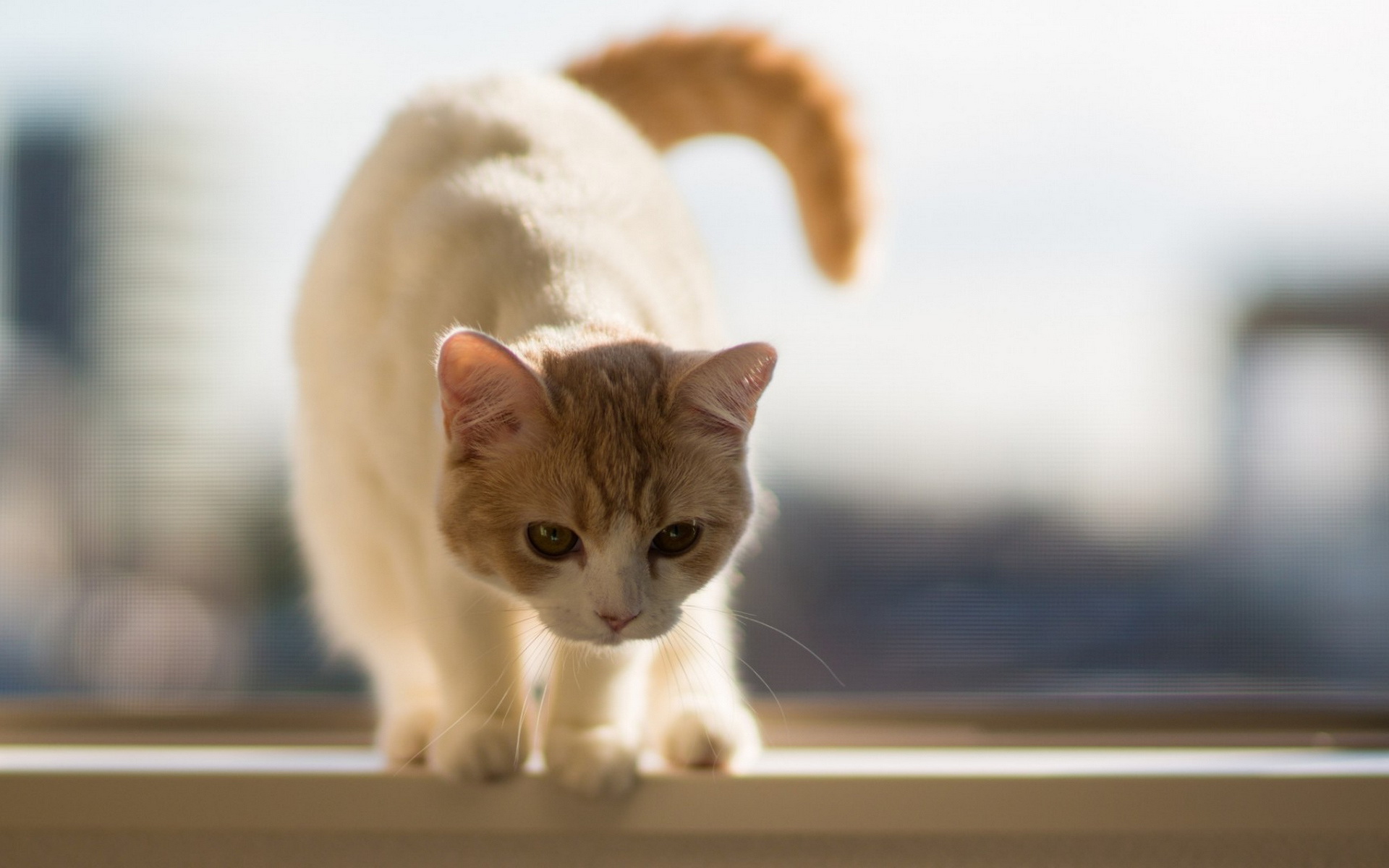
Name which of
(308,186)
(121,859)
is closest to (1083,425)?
(308,186)

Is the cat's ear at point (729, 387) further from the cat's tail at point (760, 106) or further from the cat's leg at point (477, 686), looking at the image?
the cat's tail at point (760, 106)

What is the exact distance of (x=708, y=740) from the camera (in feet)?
3.76

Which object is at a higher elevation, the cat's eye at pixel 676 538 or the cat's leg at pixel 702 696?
the cat's eye at pixel 676 538

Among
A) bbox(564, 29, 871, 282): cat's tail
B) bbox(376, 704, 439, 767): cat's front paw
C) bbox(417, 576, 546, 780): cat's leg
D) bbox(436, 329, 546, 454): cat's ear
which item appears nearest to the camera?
bbox(436, 329, 546, 454): cat's ear

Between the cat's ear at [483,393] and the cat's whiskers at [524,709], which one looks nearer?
the cat's ear at [483,393]

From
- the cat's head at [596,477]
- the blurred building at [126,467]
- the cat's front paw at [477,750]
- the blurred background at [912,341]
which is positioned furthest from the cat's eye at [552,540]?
the blurred building at [126,467]

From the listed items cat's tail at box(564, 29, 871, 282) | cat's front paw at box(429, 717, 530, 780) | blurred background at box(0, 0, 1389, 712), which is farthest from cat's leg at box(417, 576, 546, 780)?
cat's tail at box(564, 29, 871, 282)

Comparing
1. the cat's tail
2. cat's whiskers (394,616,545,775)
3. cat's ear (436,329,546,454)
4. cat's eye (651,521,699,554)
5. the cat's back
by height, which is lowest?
cat's whiskers (394,616,545,775)

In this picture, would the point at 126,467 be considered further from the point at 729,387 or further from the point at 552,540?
the point at 729,387

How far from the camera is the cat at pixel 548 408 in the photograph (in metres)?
0.95

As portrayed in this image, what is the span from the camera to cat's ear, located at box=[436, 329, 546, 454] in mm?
869

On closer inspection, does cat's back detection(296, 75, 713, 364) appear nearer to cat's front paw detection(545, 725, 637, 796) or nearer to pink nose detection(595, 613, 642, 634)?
pink nose detection(595, 613, 642, 634)

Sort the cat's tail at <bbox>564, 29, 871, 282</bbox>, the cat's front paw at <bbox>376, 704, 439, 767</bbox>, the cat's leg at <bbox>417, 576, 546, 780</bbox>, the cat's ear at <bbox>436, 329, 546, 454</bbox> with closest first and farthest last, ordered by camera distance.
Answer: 1. the cat's ear at <bbox>436, 329, 546, 454</bbox>
2. the cat's leg at <bbox>417, 576, 546, 780</bbox>
3. the cat's front paw at <bbox>376, 704, 439, 767</bbox>
4. the cat's tail at <bbox>564, 29, 871, 282</bbox>

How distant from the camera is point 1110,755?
4.22ft
